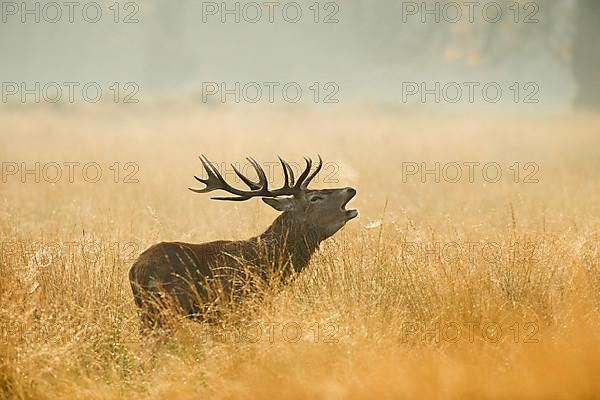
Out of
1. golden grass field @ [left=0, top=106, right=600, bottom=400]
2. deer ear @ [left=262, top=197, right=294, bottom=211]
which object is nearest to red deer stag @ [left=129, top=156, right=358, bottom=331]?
deer ear @ [left=262, top=197, right=294, bottom=211]

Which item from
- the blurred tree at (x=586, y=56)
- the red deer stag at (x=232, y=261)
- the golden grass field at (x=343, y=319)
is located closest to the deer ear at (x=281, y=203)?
the red deer stag at (x=232, y=261)

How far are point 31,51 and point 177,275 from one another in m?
80.5

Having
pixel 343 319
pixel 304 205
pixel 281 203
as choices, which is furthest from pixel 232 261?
pixel 343 319

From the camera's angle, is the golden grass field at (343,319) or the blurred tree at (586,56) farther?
the blurred tree at (586,56)

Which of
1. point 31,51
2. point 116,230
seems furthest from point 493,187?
point 31,51

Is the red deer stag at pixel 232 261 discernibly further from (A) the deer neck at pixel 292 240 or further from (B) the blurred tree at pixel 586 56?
(B) the blurred tree at pixel 586 56

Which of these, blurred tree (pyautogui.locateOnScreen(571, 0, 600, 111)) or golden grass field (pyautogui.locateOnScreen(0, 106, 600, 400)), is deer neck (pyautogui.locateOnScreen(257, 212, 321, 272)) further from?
blurred tree (pyautogui.locateOnScreen(571, 0, 600, 111))

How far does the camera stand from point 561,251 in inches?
289

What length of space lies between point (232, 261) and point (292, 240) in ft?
2.16

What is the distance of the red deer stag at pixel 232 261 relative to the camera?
651cm

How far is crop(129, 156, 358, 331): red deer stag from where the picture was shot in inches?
256

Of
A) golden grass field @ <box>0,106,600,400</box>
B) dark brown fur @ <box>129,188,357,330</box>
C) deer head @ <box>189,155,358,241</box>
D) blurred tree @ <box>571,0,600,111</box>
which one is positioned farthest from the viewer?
blurred tree @ <box>571,0,600,111</box>

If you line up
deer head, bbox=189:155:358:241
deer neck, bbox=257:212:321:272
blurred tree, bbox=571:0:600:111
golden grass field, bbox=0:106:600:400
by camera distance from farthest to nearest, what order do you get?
blurred tree, bbox=571:0:600:111 < deer head, bbox=189:155:358:241 < deer neck, bbox=257:212:321:272 < golden grass field, bbox=0:106:600:400

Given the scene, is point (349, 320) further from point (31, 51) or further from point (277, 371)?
point (31, 51)
